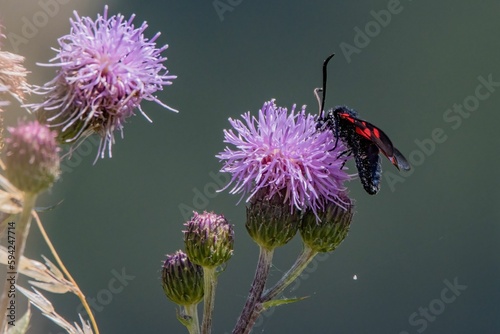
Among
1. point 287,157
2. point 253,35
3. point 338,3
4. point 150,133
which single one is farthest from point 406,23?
point 287,157

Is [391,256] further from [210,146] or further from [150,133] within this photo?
[150,133]

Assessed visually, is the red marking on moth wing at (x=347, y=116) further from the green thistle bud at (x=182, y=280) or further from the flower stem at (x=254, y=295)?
the green thistle bud at (x=182, y=280)

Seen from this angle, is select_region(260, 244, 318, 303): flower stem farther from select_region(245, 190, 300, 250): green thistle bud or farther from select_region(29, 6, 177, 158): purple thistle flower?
select_region(29, 6, 177, 158): purple thistle flower

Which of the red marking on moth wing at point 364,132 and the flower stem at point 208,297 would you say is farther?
the red marking on moth wing at point 364,132

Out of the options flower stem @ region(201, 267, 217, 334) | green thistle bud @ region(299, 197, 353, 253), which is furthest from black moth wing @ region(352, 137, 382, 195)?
flower stem @ region(201, 267, 217, 334)

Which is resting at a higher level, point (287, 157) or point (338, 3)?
point (338, 3)

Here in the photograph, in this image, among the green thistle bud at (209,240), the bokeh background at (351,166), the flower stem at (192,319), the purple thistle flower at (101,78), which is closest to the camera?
Answer: the purple thistle flower at (101,78)

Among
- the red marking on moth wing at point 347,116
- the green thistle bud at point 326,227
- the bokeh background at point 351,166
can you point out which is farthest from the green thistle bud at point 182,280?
the bokeh background at point 351,166
